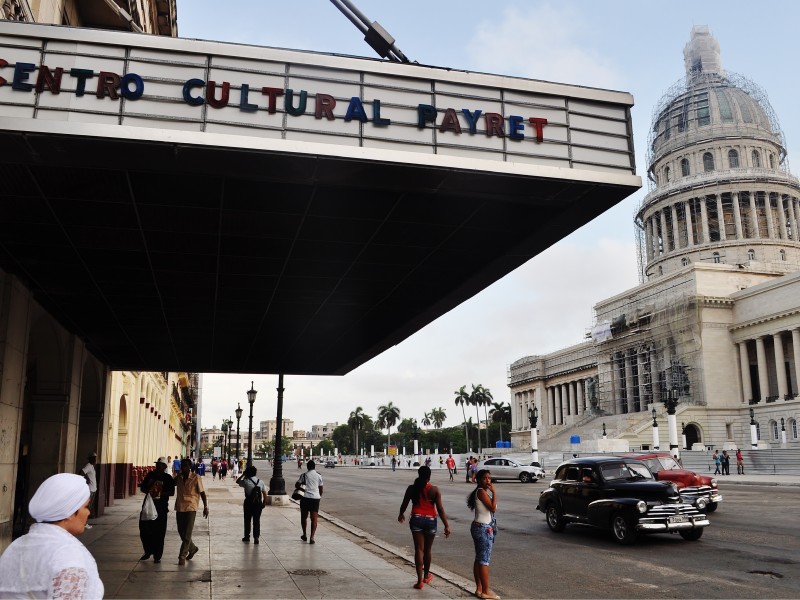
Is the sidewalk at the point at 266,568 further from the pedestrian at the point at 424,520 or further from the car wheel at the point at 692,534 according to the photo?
the car wheel at the point at 692,534

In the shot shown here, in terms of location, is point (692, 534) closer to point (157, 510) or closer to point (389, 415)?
point (157, 510)

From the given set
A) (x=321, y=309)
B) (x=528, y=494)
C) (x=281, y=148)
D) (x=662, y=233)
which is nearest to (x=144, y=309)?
(x=321, y=309)

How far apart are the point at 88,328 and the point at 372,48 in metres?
11.3

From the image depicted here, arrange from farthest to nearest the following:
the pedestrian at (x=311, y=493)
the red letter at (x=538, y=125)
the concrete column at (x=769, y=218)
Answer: the concrete column at (x=769, y=218)
the pedestrian at (x=311, y=493)
the red letter at (x=538, y=125)

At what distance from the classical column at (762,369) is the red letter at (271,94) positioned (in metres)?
80.3

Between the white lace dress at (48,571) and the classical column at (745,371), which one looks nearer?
the white lace dress at (48,571)

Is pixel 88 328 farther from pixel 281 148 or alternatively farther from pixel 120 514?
pixel 281 148

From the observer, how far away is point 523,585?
11.1 meters

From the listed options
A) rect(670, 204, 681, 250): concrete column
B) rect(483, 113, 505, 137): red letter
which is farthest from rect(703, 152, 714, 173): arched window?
rect(483, 113, 505, 137): red letter

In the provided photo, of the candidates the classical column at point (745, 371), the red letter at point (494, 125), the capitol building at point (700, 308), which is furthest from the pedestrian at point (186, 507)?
the classical column at point (745, 371)

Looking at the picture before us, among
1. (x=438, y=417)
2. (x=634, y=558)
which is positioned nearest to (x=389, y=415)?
(x=438, y=417)

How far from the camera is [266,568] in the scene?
12047mm

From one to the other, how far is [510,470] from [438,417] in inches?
5806

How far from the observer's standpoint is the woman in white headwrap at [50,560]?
3.14 m
